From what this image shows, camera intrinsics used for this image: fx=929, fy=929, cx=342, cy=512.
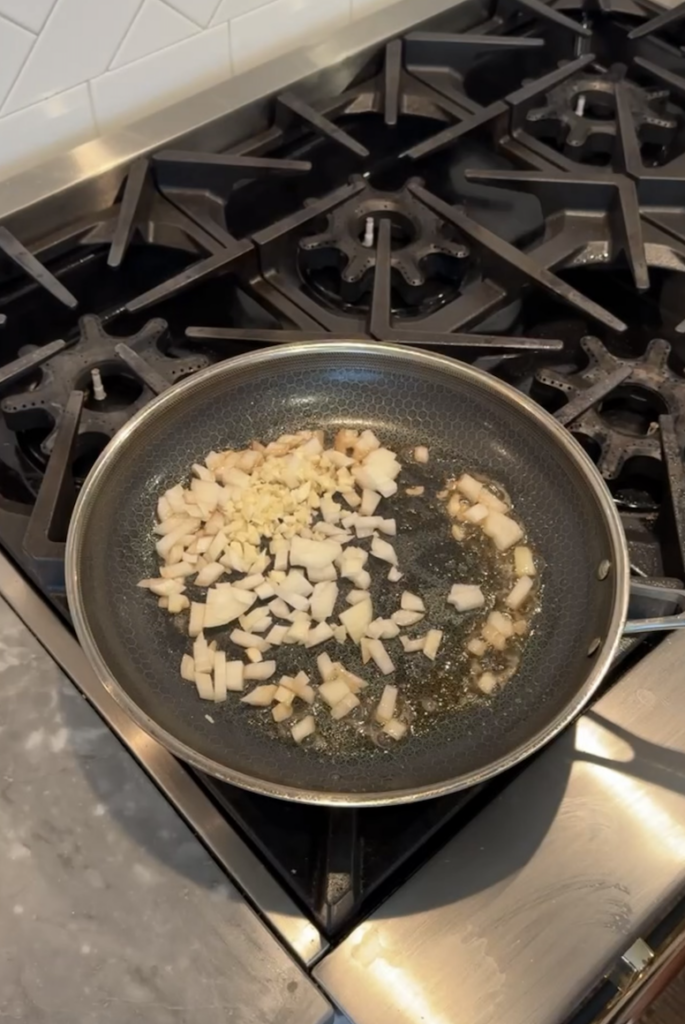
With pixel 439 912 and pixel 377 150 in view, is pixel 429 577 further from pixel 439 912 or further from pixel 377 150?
pixel 377 150

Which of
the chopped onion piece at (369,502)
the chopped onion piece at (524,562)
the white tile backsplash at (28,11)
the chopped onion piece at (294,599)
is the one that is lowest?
the chopped onion piece at (294,599)

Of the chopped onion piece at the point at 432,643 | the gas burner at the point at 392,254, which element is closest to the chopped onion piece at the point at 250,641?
the chopped onion piece at the point at 432,643

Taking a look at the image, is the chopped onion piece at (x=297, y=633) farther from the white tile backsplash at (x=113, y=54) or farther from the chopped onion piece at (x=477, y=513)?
the white tile backsplash at (x=113, y=54)

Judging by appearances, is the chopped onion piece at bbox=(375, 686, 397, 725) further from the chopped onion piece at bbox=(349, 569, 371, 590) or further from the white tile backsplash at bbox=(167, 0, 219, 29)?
the white tile backsplash at bbox=(167, 0, 219, 29)

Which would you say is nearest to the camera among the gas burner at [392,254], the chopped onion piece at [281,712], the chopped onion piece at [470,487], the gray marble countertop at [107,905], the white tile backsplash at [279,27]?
the gray marble countertop at [107,905]

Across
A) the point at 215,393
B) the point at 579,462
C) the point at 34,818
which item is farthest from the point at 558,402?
the point at 34,818
